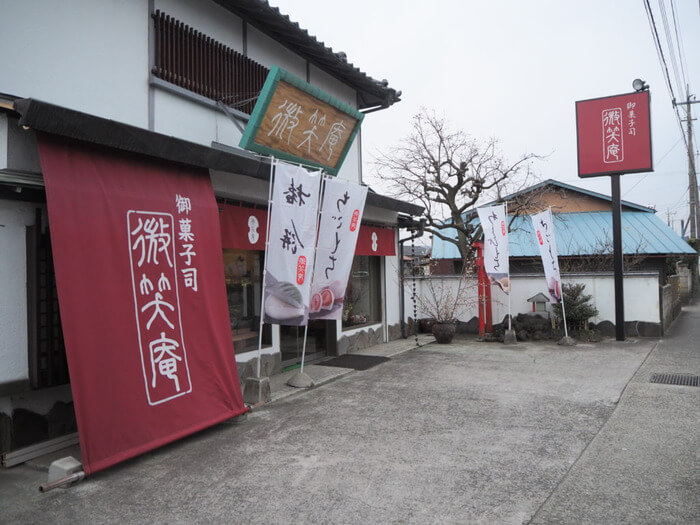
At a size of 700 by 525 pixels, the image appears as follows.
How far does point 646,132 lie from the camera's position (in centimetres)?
1162

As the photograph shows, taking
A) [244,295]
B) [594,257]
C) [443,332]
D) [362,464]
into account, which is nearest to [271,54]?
[244,295]

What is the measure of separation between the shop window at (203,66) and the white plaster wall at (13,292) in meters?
2.78

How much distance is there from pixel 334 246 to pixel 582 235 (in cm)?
1528

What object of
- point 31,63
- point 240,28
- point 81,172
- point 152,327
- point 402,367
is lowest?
point 402,367

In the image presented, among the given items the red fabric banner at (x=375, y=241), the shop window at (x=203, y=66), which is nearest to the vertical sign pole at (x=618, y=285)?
the red fabric banner at (x=375, y=241)

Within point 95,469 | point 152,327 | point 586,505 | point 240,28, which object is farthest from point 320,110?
point 586,505

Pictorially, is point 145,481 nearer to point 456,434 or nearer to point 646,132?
point 456,434

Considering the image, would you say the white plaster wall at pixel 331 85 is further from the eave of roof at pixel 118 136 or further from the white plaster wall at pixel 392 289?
the eave of roof at pixel 118 136

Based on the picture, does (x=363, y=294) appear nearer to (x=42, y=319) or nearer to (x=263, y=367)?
(x=263, y=367)

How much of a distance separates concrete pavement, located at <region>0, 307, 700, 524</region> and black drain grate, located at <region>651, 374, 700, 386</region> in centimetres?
71

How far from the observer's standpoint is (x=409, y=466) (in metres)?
4.36

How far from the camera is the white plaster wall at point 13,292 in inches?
172

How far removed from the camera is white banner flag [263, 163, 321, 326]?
20.3ft

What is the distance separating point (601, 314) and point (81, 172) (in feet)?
41.0
